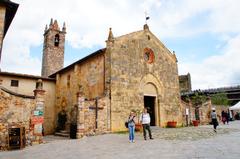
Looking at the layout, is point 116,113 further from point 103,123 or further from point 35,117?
point 35,117

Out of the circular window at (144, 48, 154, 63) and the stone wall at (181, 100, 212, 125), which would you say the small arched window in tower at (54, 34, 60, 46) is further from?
the stone wall at (181, 100, 212, 125)

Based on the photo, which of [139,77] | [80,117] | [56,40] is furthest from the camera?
[56,40]

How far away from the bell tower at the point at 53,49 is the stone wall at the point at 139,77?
48.0 feet

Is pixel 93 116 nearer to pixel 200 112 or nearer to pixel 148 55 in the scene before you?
pixel 148 55

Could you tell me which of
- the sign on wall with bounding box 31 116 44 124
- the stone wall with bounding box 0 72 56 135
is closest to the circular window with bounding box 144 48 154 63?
the stone wall with bounding box 0 72 56 135

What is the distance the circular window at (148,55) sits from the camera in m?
18.2

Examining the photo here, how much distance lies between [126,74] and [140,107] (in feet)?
9.37

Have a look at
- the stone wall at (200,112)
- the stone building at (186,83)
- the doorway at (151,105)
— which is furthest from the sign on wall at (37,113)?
the stone building at (186,83)

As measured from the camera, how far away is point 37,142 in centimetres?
1018

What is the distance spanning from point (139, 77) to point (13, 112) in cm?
998

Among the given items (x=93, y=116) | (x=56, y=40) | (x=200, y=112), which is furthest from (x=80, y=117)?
(x=56, y=40)

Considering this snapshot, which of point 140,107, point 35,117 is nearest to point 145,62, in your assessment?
point 140,107

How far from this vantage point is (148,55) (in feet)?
60.6

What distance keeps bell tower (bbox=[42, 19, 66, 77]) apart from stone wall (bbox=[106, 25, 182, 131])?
14.6 meters
